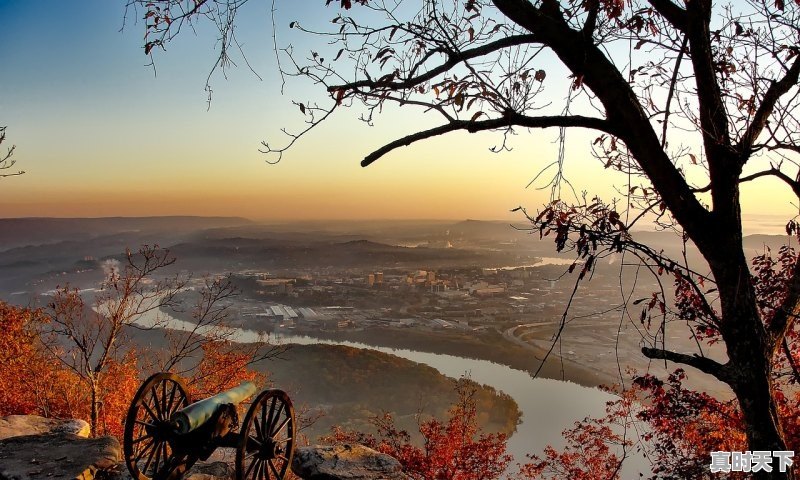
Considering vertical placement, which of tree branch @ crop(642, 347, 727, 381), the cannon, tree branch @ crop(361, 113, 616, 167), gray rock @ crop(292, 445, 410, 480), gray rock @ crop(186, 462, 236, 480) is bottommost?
gray rock @ crop(292, 445, 410, 480)

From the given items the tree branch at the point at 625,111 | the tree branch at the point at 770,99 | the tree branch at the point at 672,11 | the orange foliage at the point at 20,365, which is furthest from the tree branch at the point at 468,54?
the orange foliage at the point at 20,365

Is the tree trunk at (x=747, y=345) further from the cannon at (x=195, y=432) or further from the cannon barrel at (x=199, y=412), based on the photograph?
the cannon barrel at (x=199, y=412)

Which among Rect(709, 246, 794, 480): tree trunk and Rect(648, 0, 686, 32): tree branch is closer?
Rect(709, 246, 794, 480): tree trunk

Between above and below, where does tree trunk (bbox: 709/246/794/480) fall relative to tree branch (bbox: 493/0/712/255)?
below

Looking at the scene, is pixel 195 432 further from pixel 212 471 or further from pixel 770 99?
pixel 770 99

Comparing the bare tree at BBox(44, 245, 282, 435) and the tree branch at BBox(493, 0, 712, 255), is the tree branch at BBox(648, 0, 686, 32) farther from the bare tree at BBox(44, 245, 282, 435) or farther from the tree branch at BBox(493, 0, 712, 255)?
the bare tree at BBox(44, 245, 282, 435)

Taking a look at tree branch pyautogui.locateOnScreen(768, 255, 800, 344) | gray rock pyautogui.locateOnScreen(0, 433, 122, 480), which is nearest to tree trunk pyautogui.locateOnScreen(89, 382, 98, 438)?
gray rock pyautogui.locateOnScreen(0, 433, 122, 480)

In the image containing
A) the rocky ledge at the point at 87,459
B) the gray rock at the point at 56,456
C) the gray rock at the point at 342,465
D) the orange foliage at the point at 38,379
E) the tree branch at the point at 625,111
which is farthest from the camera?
the orange foliage at the point at 38,379
